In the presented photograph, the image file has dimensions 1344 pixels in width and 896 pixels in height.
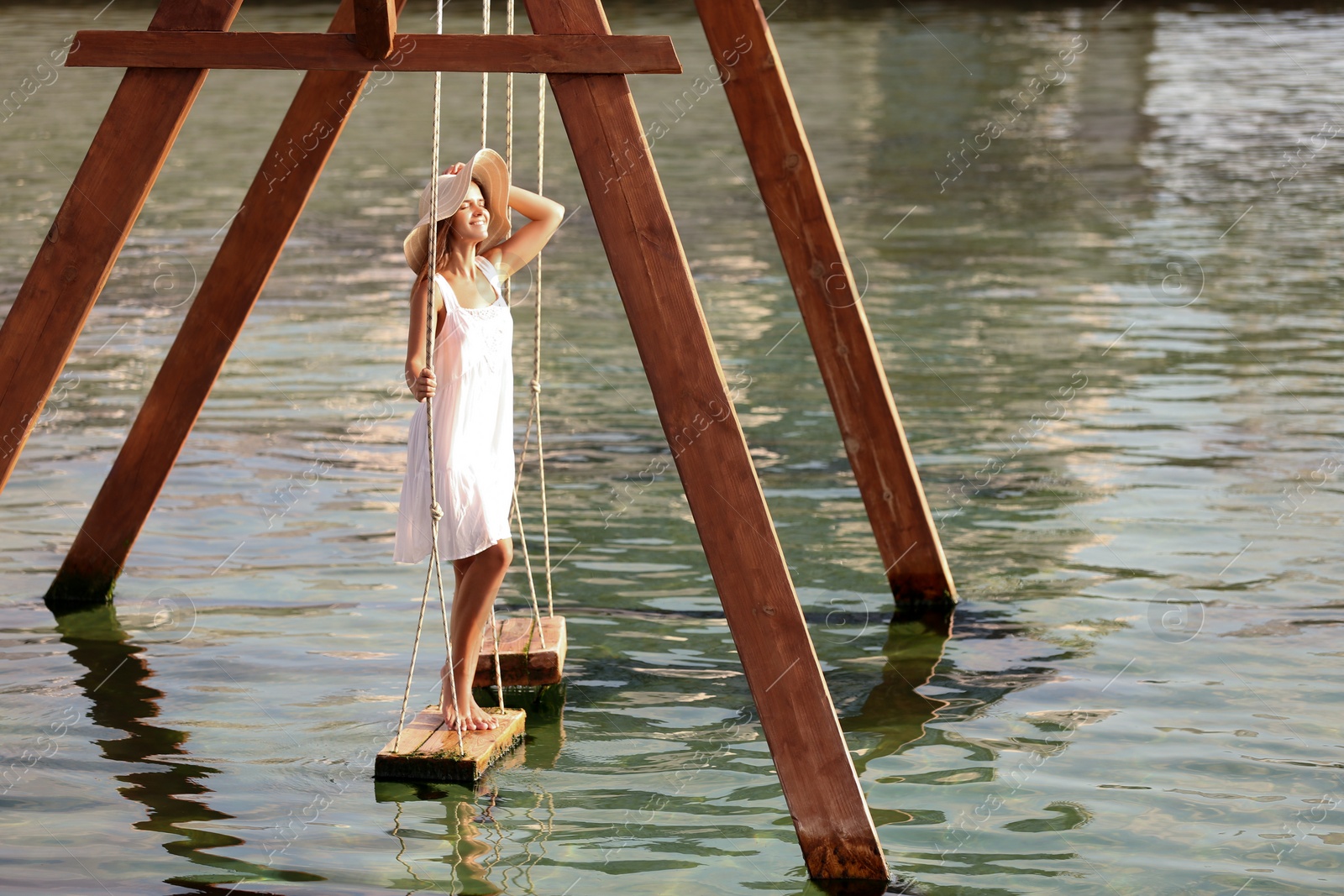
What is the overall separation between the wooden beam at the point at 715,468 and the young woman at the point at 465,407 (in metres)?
0.84

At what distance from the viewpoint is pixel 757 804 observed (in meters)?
5.21

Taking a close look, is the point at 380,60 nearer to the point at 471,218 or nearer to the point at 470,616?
the point at 471,218

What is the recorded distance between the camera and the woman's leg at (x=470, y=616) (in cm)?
532

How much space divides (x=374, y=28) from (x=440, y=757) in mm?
2285

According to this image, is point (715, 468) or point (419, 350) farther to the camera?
point (419, 350)

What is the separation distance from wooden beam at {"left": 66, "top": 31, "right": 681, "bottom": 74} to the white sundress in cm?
92

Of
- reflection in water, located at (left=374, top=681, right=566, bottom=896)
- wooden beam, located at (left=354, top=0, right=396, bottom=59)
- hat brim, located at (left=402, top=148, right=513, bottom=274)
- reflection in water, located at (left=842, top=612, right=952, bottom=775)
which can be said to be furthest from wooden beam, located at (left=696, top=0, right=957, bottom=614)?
reflection in water, located at (left=374, top=681, right=566, bottom=896)

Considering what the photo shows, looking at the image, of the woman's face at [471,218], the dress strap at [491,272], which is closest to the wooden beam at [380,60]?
the woman's face at [471,218]

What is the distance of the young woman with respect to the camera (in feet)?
17.1

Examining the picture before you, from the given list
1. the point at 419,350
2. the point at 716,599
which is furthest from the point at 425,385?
the point at 716,599

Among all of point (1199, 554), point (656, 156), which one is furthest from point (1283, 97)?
point (1199, 554)

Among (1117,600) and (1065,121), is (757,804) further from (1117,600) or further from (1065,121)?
(1065,121)

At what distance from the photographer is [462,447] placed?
5250 mm

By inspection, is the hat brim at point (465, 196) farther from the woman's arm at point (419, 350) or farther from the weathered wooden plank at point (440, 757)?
the weathered wooden plank at point (440, 757)
